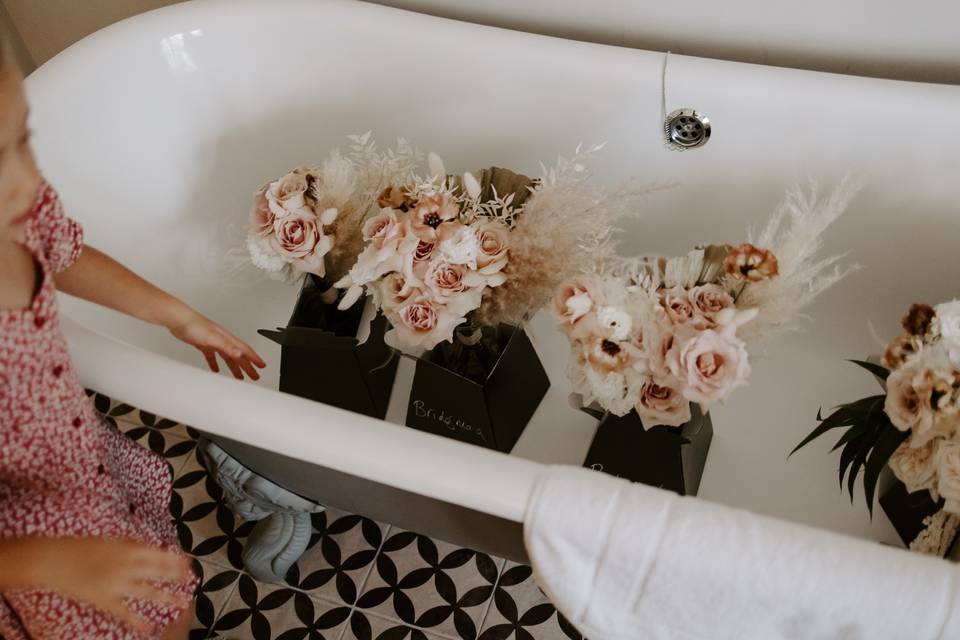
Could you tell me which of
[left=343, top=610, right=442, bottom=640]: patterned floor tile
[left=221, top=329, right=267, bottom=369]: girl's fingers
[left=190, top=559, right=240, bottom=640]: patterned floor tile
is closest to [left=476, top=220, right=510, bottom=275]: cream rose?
[left=221, top=329, right=267, bottom=369]: girl's fingers

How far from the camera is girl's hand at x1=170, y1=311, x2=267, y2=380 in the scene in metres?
1.11

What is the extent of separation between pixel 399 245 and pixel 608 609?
538 millimetres

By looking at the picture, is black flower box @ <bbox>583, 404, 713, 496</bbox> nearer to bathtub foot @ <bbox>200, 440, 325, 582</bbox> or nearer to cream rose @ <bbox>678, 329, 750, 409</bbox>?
cream rose @ <bbox>678, 329, 750, 409</bbox>

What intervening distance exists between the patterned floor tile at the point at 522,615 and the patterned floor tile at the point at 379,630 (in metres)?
0.11

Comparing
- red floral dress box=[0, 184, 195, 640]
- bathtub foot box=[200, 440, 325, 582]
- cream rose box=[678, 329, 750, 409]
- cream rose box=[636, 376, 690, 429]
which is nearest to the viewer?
red floral dress box=[0, 184, 195, 640]

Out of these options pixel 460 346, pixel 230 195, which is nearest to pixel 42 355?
pixel 460 346

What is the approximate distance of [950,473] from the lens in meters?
1.00

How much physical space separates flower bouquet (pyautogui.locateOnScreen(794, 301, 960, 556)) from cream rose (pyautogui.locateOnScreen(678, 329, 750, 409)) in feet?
0.69

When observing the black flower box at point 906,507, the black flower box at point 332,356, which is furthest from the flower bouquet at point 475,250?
the black flower box at point 906,507

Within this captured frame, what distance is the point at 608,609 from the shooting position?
2.98ft

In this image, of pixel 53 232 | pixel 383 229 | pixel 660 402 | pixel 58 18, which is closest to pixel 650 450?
pixel 660 402

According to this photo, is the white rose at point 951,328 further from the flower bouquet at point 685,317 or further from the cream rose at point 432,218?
the cream rose at point 432,218

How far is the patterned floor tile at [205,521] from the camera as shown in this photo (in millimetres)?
1565

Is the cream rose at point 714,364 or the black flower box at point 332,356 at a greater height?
the cream rose at point 714,364
